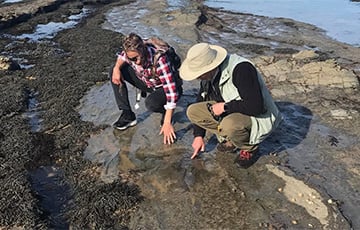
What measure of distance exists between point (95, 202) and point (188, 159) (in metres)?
1.09

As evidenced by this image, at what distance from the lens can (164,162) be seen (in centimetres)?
432

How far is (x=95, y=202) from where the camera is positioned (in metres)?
3.70

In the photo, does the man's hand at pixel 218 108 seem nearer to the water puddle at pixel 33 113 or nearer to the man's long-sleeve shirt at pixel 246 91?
the man's long-sleeve shirt at pixel 246 91

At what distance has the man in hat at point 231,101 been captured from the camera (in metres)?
3.46

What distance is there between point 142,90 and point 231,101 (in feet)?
5.32

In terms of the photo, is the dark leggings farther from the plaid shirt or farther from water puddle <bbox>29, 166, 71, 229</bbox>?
water puddle <bbox>29, 166, 71, 229</bbox>

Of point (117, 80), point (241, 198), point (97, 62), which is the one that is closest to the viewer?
point (241, 198)

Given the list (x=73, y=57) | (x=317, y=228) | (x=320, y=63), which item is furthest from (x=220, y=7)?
(x=317, y=228)

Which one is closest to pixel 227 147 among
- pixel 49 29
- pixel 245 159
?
pixel 245 159

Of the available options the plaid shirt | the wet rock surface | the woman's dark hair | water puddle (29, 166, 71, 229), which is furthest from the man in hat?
water puddle (29, 166, 71, 229)

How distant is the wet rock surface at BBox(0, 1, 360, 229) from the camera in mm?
3516

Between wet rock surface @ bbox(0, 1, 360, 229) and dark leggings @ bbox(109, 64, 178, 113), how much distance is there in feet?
1.22

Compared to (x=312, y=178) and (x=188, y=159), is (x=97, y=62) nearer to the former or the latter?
(x=188, y=159)

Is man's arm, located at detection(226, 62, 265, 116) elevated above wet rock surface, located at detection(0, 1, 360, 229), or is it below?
above
